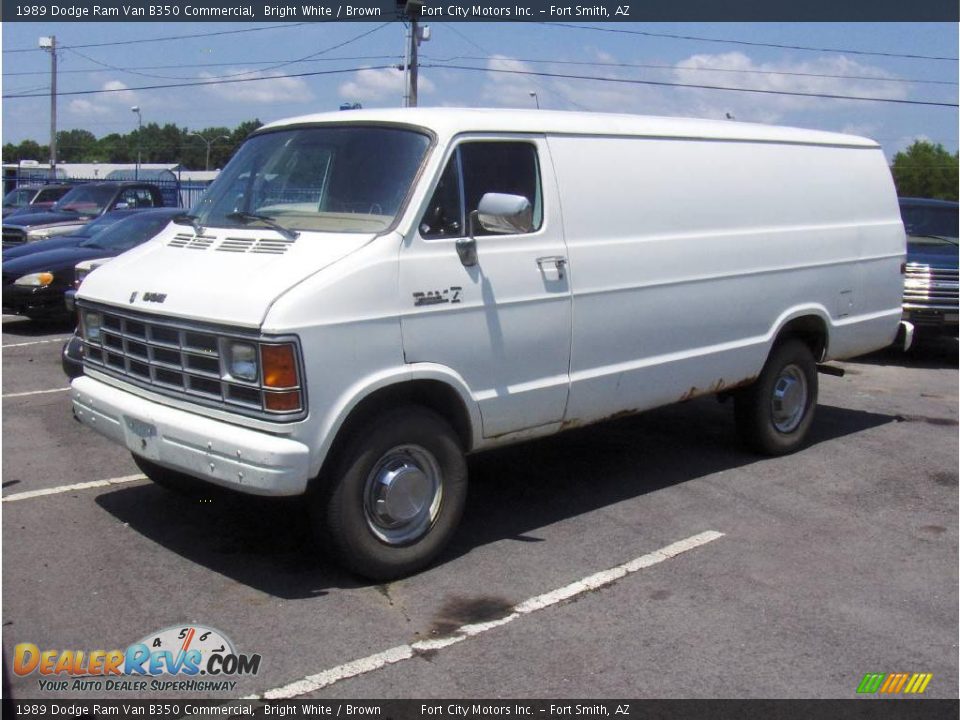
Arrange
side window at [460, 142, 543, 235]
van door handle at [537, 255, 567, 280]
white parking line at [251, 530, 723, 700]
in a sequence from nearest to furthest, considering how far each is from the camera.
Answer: white parking line at [251, 530, 723, 700] → side window at [460, 142, 543, 235] → van door handle at [537, 255, 567, 280]

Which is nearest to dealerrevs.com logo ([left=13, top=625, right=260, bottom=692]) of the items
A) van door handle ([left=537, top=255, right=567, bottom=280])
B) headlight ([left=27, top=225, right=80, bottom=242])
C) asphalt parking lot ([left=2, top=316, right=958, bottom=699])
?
asphalt parking lot ([left=2, top=316, right=958, bottom=699])

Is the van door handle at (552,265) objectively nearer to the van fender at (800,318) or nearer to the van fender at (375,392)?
the van fender at (375,392)

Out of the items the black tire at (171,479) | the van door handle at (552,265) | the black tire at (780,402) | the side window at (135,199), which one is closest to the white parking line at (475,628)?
the van door handle at (552,265)

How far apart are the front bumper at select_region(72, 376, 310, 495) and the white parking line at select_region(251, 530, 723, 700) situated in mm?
841

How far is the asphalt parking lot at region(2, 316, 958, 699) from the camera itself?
4.34 meters

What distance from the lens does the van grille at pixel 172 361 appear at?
4.71 metres

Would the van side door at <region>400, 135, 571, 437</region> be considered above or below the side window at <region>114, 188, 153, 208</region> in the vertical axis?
below

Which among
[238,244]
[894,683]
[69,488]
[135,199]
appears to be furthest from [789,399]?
[135,199]

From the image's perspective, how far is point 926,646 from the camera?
466 cm

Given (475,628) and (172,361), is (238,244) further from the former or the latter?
(475,628)

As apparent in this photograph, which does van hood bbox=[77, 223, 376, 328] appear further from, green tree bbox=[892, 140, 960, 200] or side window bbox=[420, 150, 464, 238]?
green tree bbox=[892, 140, 960, 200]

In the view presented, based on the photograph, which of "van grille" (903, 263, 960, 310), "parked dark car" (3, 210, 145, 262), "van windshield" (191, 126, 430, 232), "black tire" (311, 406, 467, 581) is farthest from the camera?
"parked dark car" (3, 210, 145, 262)

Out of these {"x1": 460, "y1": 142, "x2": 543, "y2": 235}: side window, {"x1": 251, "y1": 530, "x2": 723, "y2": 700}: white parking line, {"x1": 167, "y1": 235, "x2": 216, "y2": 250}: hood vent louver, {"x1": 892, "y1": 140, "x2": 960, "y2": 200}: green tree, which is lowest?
{"x1": 251, "y1": 530, "x2": 723, "y2": 700}: white parking line

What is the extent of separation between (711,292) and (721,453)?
164cm
